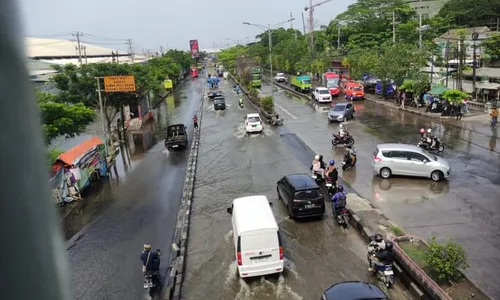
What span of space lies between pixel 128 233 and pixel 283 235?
529cm

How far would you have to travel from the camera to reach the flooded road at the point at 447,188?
39.1 feet

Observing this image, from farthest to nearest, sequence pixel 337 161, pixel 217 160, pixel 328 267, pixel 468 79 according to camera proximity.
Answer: pixel 468 79 < pixel 217 160 < pixel 337 161 < pixel 328 267

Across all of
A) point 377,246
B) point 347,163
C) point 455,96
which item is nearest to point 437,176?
point 347,163

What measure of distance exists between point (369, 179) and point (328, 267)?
779 centimetres

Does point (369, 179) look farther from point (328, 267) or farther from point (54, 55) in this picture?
point (54, 55)

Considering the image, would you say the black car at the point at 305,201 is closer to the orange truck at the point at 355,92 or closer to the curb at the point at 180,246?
the curb at the point at 180,246

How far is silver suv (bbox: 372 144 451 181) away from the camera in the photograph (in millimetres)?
17172

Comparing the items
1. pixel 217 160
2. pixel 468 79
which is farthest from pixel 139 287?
pixel 468 79

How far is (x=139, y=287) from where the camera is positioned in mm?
10977

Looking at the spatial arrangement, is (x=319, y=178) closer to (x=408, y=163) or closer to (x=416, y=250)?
(x=408, y=163)

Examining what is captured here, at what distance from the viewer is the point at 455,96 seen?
98.0 ft

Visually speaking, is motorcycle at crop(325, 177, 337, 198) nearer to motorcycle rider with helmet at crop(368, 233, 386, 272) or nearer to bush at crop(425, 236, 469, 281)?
motorcycle rider with helmet at crop(368, 233, 386, 272)

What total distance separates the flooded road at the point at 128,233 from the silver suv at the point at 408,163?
343 inches

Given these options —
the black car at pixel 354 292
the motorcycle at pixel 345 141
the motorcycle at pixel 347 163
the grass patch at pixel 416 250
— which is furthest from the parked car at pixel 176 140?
the black car at pixel 354 292
